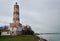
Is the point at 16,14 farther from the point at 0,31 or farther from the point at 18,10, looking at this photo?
the point at 0,31

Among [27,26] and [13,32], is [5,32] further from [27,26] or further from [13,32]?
[27,26]

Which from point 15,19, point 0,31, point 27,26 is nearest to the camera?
point 15,19

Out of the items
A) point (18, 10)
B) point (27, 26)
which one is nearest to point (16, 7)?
point (18, 10)

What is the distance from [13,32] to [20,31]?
2475 millimetres

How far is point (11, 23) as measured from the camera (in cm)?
6612

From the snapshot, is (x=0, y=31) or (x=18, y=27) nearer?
(x=18, y=27)

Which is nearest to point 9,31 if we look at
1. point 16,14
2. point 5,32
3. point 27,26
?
point 5,32

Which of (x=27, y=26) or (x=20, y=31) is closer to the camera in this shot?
(x=20, y=31)

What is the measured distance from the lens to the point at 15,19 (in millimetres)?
64750

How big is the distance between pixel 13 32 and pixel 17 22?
3.85 m

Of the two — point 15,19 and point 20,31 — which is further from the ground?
point 15,19

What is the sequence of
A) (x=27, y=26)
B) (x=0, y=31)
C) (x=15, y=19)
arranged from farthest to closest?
1. (x=27, y=26)
2. (x=0, y=31)
3. (x=15, y=19)

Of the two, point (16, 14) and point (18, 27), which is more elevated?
point (16, 14)

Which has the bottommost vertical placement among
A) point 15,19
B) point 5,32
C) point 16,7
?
point 5,32
